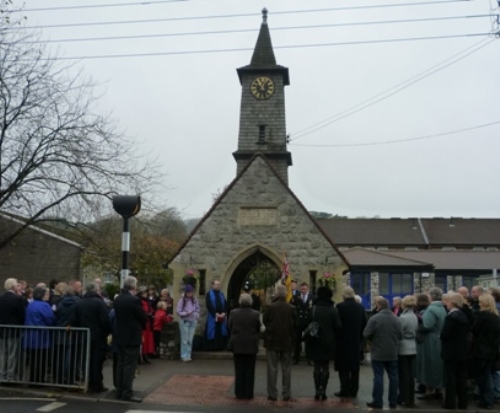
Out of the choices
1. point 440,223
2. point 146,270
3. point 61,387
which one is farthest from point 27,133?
point 440,223

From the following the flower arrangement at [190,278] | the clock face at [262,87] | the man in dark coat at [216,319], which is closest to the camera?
the man in dark coat at [216,319]

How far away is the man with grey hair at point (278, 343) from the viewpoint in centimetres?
1122

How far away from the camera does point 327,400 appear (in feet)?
36.9

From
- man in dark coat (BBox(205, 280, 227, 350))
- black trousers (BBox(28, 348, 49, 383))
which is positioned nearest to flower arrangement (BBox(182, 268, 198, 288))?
man in dark coat (BBox(205, 280, 227, 350))

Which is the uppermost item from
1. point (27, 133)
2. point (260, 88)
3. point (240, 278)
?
point (260, 88)

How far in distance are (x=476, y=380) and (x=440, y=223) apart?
69263mm

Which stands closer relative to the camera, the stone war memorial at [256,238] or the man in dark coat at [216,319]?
the man in dark coat at [216,319]

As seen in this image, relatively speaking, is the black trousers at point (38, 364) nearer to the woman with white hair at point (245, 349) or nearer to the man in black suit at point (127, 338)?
the man in black suit at point (127, 338)

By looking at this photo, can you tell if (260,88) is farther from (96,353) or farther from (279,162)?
(96,353)

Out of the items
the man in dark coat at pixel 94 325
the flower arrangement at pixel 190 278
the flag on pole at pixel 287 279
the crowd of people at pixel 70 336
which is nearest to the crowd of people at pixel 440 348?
the crowd of people at pixel 70 336

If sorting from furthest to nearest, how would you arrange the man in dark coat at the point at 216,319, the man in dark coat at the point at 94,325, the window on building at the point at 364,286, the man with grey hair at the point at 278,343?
the window on building at the point at 364,286 → the man in dark coat at the point at 216,319 → the man in dark coat at the point at 94,325 → the man with grey hair at the point at 278,343

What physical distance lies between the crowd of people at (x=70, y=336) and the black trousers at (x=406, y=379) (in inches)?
167

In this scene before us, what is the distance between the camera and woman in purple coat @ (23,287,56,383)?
11.4 metres

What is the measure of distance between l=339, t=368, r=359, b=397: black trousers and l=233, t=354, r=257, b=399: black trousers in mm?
1554
